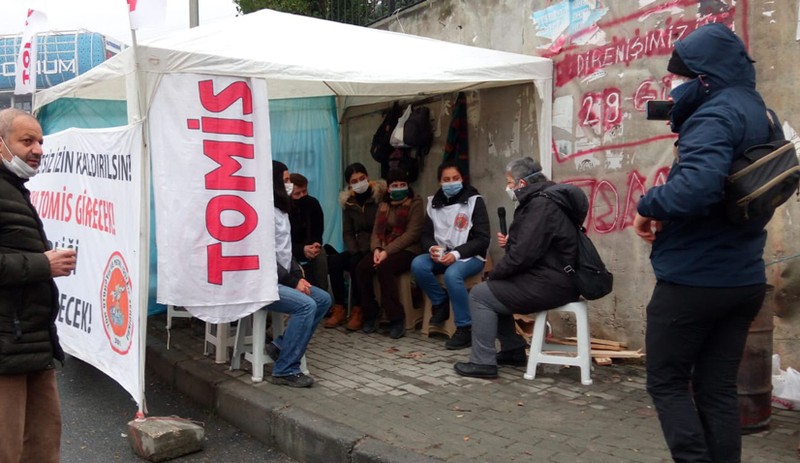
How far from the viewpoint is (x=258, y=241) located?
14.5 feet

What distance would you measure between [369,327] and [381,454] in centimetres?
281

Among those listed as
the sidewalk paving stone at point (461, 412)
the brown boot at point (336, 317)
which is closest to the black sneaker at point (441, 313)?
the sidewalk paving stone at point (461, 412)

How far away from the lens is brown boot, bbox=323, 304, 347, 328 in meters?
6.49

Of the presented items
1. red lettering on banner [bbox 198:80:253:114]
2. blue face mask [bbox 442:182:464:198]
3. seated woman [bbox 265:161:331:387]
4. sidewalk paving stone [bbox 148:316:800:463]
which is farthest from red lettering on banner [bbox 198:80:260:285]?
blue face mask [bbox 442:182:464:198]

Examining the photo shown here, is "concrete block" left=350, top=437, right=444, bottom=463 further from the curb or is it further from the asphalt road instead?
the asphalt road

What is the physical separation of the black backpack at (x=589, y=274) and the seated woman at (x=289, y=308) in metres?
1.80

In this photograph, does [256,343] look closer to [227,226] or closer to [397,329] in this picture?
[227,226]

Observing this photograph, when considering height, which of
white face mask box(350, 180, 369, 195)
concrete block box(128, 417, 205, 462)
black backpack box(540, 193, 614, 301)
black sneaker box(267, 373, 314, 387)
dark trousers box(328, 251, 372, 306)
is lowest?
concrete block box(128, 417, 205, 462)

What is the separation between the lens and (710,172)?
95.0 inches

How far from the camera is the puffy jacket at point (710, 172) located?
244cm

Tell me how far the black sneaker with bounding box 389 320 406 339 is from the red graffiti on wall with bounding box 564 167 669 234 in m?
1.86

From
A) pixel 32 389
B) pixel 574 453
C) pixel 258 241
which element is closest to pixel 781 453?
pixel 574 453

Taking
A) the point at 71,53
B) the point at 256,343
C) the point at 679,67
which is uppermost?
Result: the point at 71,53

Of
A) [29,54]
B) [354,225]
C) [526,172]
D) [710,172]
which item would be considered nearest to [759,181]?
[710,172]
